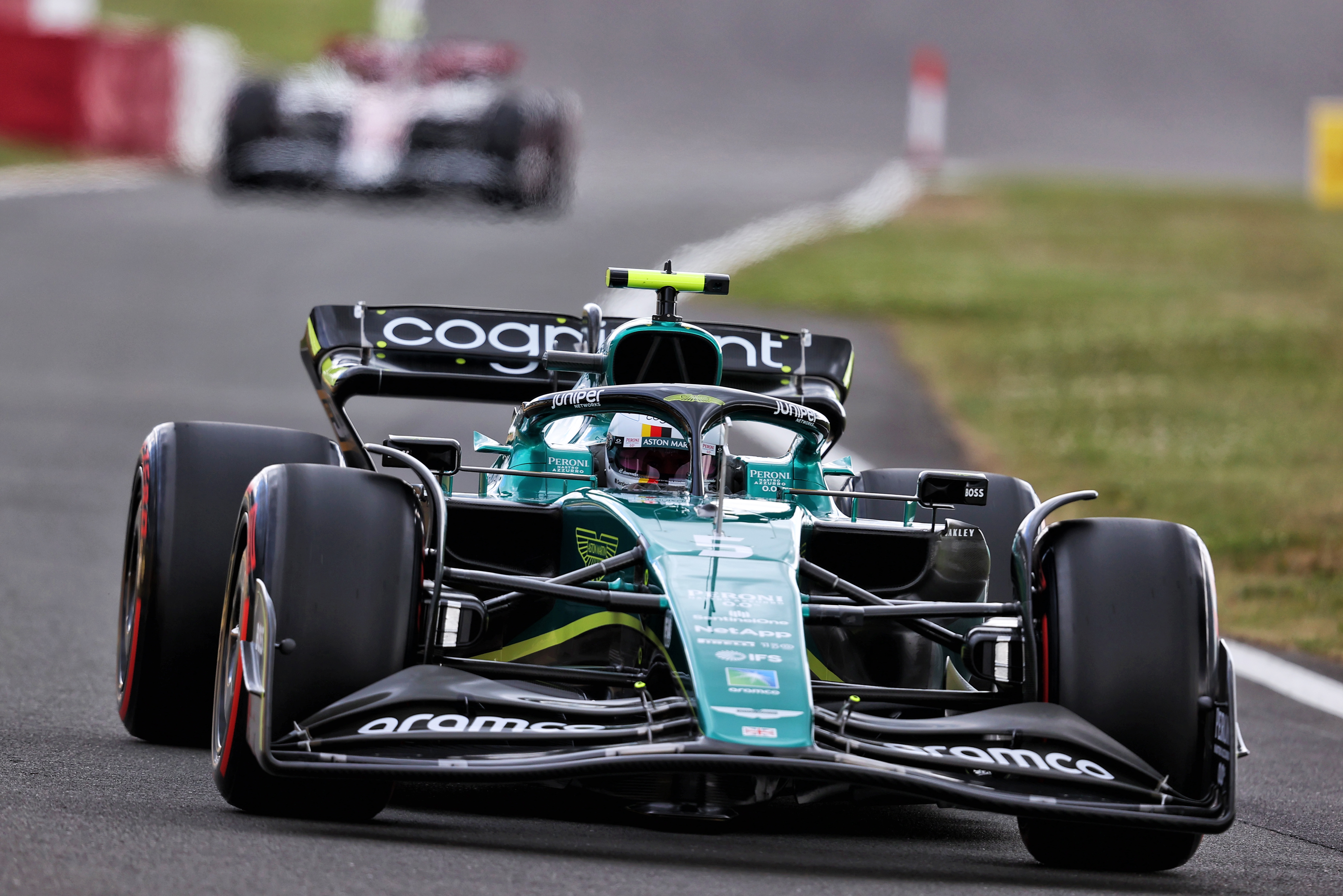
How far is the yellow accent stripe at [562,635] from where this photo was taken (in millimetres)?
6203

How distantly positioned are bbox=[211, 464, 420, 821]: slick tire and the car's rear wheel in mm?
1780

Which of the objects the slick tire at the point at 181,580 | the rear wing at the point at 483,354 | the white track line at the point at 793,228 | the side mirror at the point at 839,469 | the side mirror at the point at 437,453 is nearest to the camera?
the side mirror at the point at 437,453

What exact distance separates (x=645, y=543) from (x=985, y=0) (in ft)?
151

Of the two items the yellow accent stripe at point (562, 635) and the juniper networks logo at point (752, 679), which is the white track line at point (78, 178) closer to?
the yellow accent stripe at point (562, 635)

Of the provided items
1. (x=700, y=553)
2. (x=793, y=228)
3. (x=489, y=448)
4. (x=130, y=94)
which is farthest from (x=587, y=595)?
(x=130, y=94)

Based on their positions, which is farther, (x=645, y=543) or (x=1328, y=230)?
(x=1328, y=230)

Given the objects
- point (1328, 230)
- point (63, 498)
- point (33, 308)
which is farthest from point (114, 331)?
point (1328, 230)

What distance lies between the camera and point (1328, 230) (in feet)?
101

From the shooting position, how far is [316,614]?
19.0ft

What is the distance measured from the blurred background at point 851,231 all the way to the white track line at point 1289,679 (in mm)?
479

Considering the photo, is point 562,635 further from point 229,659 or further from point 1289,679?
point 1289,679

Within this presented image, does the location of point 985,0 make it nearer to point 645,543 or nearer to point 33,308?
point 33,308

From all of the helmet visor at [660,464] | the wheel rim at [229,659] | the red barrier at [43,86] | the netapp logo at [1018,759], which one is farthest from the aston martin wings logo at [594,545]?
the red barrier at [43,86]

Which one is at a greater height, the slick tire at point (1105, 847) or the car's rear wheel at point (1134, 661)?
the car's rear wheel at point (1134, 661)
